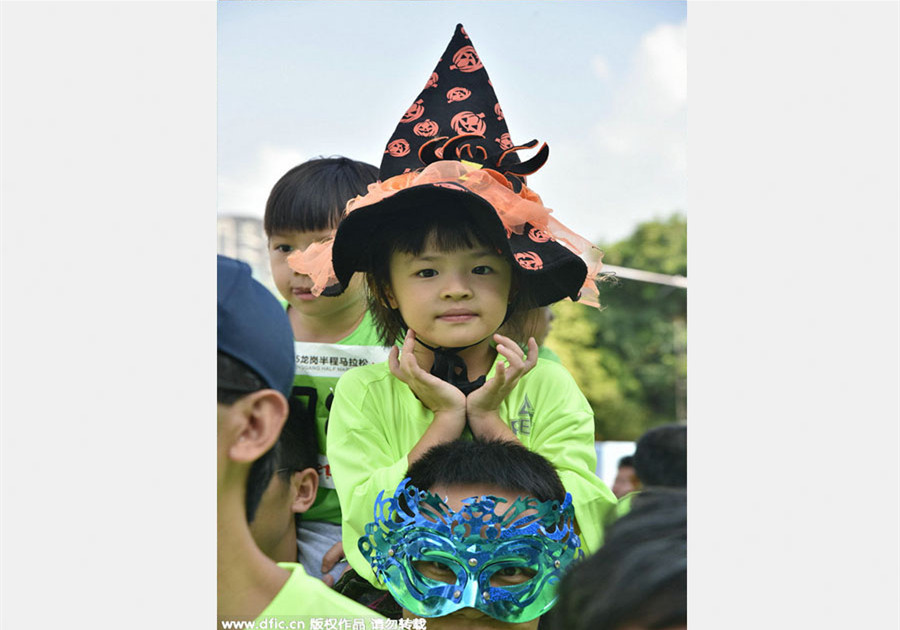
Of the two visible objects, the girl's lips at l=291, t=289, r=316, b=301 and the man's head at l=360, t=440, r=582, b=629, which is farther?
the girl's lips at l=291, t=289, r=316, b=301

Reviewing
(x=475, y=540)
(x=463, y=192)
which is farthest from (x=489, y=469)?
(x=463, y=192)

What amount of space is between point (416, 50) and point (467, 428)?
1027 millimetres

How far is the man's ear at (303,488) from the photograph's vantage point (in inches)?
98.8

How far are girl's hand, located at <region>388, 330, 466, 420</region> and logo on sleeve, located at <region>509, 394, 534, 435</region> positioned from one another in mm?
142

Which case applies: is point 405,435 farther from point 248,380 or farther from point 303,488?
point 248,380

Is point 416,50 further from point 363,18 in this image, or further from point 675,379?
point 675,379

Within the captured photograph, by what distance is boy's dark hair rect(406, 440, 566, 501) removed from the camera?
Result: 2.34 metres

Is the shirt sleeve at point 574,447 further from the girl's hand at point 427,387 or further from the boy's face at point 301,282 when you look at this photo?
the boy's face at point 301,282

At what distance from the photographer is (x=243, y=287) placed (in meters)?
2.28

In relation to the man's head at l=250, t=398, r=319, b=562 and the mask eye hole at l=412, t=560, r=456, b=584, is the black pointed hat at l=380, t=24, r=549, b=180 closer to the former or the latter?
the man's head at l=250, t=398, r=319, b=562

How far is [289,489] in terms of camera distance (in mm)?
2480

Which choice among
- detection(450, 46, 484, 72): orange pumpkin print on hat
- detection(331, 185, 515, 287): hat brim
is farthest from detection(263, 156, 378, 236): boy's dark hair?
detection(450, 46, 484, 72): orange pumpkin print on hat

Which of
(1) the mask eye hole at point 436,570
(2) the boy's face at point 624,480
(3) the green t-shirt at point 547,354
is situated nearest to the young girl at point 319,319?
(1) the mask eye hole at point 436,570

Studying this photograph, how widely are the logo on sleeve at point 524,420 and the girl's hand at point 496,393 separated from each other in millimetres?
34
